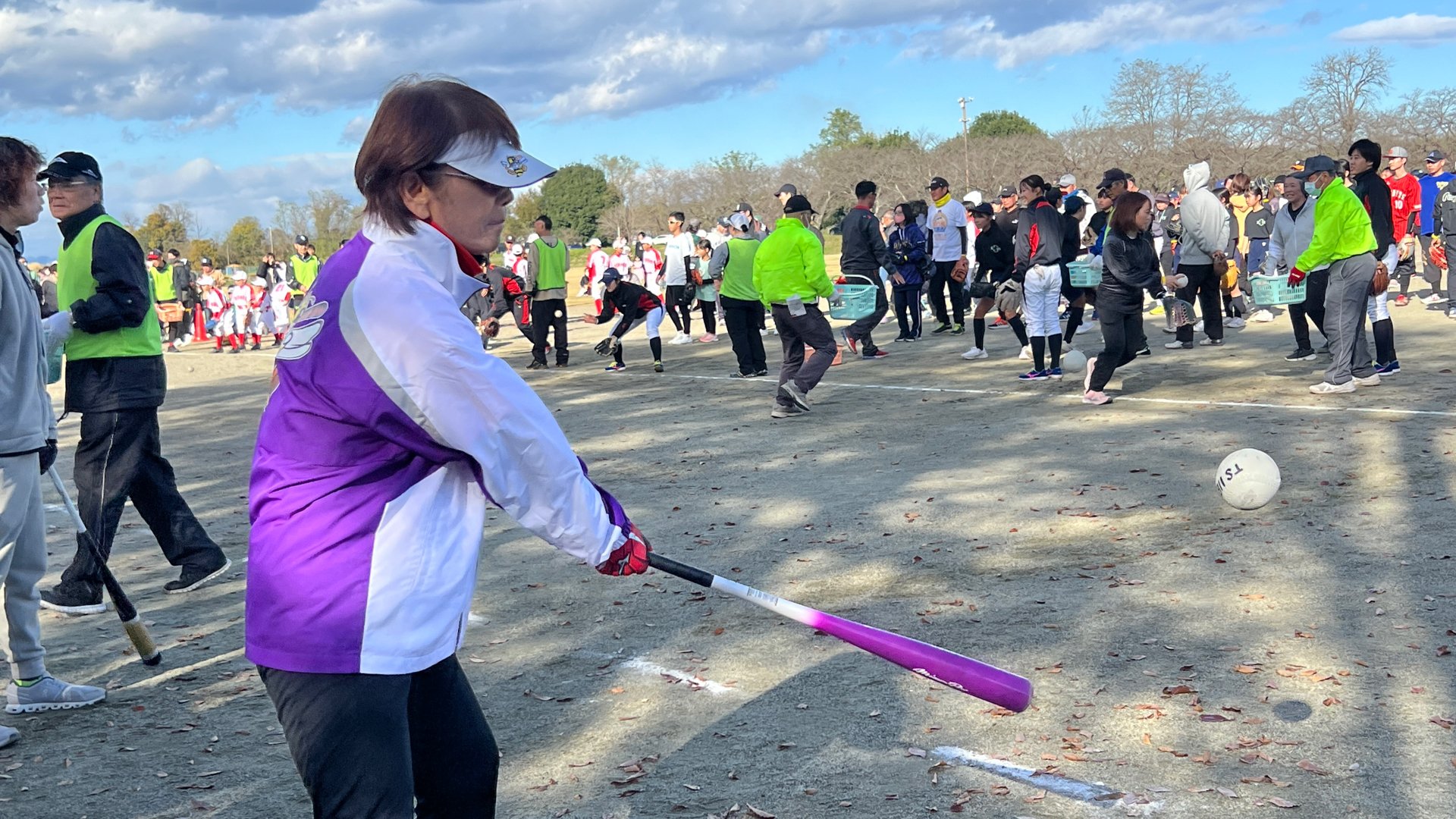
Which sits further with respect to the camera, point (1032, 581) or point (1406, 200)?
point (1406, 200)

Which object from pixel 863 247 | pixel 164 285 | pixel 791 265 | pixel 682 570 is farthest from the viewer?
pixel 164 285

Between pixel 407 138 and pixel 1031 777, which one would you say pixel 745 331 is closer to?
pixel 1031 777

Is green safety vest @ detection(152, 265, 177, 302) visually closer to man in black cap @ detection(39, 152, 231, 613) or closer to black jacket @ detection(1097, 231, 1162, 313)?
man in black cap @ detection(39, 152, 231, 613)

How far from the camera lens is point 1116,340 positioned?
11.2 meters

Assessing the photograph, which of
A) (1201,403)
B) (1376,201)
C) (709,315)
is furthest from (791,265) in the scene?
(709,315)

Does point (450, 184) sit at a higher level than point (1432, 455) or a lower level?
higher

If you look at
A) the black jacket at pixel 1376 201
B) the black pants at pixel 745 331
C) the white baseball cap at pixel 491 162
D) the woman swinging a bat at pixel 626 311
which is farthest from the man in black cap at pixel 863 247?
the white baseball cap at pixel 491 162

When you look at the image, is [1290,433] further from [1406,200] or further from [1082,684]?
[1406,200]

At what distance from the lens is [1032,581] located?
611cm

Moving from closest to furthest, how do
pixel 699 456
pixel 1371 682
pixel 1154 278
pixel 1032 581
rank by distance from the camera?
pixel 1371 682
pixel 1032 581
pixel 699 456
pixel 1154 278

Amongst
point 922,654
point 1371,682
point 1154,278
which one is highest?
point 1154,278

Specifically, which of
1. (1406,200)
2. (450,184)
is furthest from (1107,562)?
(1406,200)

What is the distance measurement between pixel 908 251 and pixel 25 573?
13945mm

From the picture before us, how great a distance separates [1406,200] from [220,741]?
18584mm
